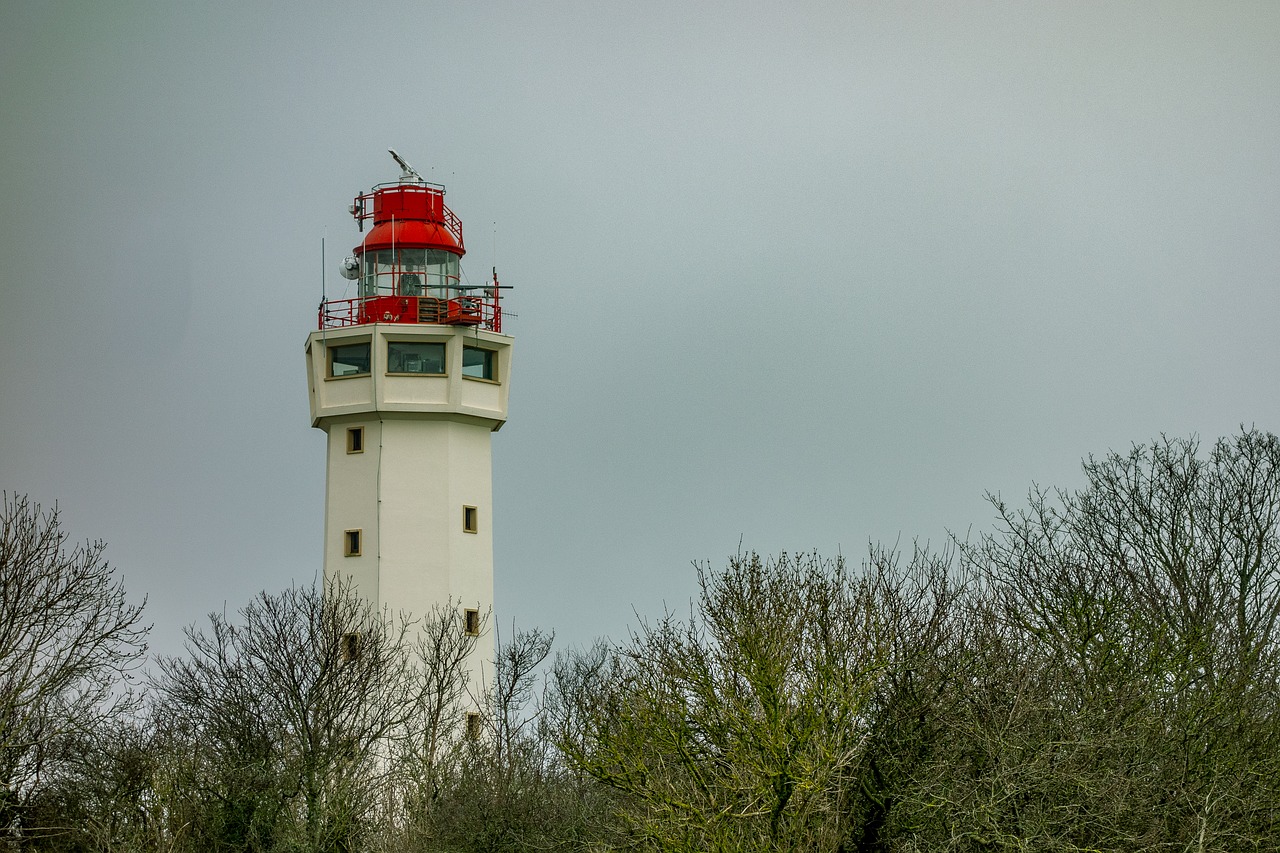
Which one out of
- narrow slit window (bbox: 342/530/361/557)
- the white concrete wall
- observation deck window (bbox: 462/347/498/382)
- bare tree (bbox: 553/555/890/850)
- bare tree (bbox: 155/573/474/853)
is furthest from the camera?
observation deck window (bbox: 462/347/498/382)

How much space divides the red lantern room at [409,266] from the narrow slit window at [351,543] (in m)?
5.80

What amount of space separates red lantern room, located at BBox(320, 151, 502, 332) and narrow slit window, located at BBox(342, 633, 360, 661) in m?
8.89

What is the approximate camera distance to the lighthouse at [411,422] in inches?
1778

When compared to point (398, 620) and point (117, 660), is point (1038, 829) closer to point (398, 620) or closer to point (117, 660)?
point (117, 660)

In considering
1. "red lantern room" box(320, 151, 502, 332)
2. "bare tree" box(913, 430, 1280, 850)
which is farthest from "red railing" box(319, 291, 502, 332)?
"bare tree" box(913, 430, 1280, 850)

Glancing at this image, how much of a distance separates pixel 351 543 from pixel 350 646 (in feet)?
11.1

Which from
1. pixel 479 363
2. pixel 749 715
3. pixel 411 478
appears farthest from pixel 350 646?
pixel 749 715

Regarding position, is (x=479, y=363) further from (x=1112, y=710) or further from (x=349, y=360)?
(x=1112, y=710)

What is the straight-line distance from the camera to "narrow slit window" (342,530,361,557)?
45188 mm

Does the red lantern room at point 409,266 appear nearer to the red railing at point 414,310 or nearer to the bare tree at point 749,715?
the red railing at point 414,310

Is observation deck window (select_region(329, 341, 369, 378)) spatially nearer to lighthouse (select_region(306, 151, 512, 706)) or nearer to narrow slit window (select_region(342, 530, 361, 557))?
lighthouse (select_region(306, 151, 512, 706))

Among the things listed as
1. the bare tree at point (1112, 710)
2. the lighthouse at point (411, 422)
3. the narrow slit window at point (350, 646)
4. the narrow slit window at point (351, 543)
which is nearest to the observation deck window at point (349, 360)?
the lighthouse at point (411, 422)

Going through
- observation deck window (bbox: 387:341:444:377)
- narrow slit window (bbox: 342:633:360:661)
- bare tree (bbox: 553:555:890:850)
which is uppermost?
observation deck window (bbox: 387:341:444:377)

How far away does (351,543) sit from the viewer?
4531 cm
